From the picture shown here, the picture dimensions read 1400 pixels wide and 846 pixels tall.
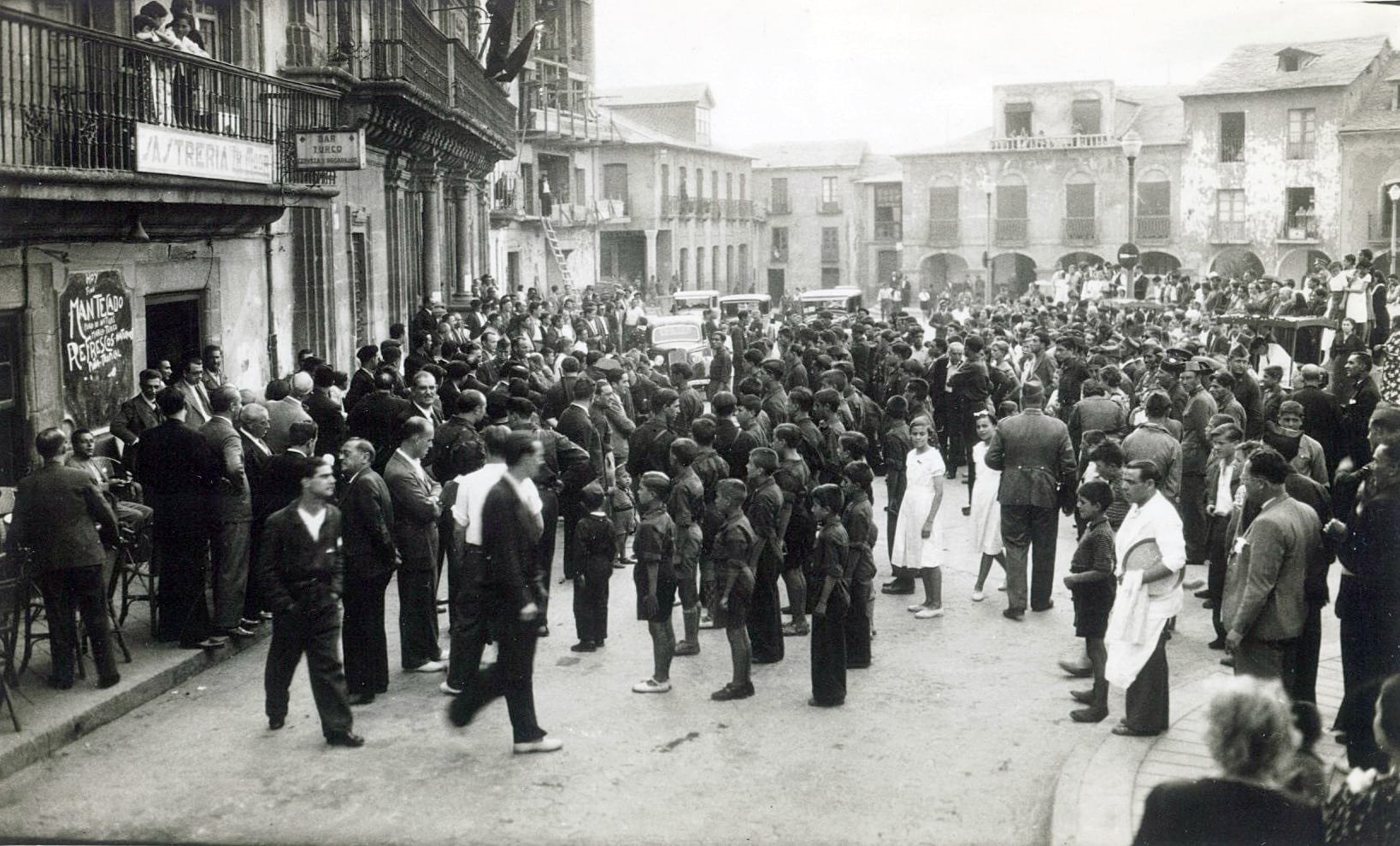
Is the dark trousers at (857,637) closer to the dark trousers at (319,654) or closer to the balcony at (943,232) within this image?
the dark trousers at (319,654)

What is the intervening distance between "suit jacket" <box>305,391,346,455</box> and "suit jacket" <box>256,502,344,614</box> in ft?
11.1

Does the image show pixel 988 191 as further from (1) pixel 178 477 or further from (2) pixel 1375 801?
(2) pixel 1375 801

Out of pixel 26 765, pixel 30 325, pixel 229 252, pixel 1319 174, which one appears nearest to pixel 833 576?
pixel 26 765

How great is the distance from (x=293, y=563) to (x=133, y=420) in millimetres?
4400

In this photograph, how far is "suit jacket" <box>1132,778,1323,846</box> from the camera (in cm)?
402

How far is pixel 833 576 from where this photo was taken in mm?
8094

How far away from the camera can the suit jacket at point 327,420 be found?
35.2 ft

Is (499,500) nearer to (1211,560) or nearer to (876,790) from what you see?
(876,790)

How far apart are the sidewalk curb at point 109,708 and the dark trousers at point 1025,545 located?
19.0 ft

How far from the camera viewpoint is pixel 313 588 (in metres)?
7.39

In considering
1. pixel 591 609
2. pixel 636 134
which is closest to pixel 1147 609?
pixel 591 609

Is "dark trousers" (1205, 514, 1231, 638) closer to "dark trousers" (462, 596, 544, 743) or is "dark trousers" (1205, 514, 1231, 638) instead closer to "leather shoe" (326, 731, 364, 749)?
"dark trousers" (462, 596, 544, 743)

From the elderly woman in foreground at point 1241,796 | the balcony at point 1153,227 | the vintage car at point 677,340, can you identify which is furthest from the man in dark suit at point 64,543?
the balcony at point 1153,227

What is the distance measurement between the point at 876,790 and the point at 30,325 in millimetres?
7951
